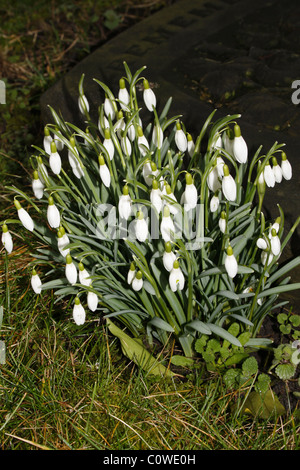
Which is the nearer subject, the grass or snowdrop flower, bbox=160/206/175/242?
snowdrop flower, bbox=160/206/175/242

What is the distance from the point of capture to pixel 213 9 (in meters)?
3.44

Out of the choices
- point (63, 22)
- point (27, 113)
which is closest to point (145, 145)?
point (27, 113)

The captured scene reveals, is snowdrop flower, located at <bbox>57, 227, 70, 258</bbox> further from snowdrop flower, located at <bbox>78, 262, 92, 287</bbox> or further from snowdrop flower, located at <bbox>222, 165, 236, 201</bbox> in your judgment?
snowdrop flower, located at <bbox>222, 165, 236, 201</bbox>

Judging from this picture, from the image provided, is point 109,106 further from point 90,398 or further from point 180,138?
point 90,398

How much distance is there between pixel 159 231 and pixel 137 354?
55cm

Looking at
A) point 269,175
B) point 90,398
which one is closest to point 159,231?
point 269,175

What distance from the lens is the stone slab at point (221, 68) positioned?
255 cm

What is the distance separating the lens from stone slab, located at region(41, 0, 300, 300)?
2.55 m

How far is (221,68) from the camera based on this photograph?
2979 millimetres

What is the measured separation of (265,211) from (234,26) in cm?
147

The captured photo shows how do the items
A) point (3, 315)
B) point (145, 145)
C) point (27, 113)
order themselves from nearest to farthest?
point (145, 145) < point (3, 315) < point (27, 113)

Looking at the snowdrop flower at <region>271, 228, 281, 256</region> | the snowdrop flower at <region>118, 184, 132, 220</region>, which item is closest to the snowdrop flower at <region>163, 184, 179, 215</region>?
the snowdrop flower at <region>118, 184, 132, 220</region>

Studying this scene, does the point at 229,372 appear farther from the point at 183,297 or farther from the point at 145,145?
the point at 145,145

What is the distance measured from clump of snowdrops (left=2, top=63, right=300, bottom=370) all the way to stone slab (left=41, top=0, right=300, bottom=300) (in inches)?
10.4
